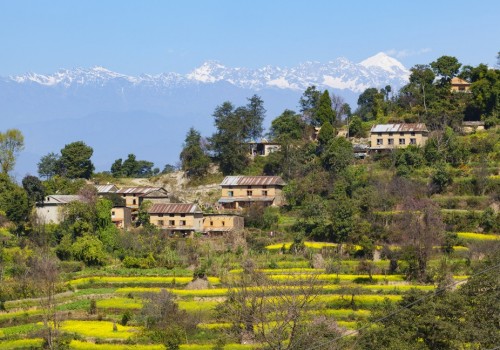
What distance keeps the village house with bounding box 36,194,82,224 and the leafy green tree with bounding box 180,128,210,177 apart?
12.5 metres

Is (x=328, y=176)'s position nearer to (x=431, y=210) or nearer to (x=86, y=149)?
(x=431, y=210)

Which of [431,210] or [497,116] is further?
[497,116]

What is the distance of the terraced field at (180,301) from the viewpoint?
34.1m

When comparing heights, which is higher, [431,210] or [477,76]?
[477,76]

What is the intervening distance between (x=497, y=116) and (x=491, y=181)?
37.1ft

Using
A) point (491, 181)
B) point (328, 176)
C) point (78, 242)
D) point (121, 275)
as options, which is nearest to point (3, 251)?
point (78, 242)

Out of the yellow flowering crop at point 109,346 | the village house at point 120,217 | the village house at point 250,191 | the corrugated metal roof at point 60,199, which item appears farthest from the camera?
the village house at point 250,191

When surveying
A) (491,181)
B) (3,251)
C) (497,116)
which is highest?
(497,116)

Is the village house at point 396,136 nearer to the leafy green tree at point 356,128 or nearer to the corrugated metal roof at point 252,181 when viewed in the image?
the leafy green tree at point 356,128

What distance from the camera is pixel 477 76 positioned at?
66.2 meters

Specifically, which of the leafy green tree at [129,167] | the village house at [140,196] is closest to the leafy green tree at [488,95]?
the village house at [140,196]

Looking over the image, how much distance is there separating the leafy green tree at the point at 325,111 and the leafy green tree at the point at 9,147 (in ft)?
80.8

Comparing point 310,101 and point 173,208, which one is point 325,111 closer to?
point 310,101

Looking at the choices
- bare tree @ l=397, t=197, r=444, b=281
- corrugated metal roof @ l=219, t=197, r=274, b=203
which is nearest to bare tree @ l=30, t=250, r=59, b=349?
corrugated metal roof @ l=219, t=197, r=274, b=203
